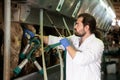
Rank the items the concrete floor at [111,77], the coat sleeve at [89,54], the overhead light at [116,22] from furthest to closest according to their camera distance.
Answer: the overhead light at [116,22], the concrete floor at [111,77], the coat sleeve at [89,54]

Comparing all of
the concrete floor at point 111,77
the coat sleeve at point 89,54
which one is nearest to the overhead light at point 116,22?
the concrete floor at point 111,77

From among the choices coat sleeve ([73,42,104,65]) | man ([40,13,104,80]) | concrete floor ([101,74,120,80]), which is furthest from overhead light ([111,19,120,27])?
coat sleeve ([73,42,104,65])

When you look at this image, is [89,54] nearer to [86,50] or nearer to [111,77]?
[86,50]


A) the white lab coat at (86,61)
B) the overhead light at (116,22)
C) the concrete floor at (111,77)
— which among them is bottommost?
the concrete floor at (111,77)

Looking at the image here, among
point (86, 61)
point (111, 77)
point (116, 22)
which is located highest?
point (116, 22)

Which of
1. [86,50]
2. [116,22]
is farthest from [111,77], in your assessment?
[86,50]

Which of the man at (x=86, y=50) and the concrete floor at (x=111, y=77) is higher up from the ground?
the man at (x=86, y=50)

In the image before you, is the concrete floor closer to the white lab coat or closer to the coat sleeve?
the white lab coat

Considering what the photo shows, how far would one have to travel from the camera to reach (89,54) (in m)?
2.47

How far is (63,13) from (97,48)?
1.22m

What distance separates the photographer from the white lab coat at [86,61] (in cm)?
246

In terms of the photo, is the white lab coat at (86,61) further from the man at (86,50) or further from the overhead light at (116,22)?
the overhead light at (116,22)

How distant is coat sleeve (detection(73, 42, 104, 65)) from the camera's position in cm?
243

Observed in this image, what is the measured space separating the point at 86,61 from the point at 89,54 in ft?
0.22
